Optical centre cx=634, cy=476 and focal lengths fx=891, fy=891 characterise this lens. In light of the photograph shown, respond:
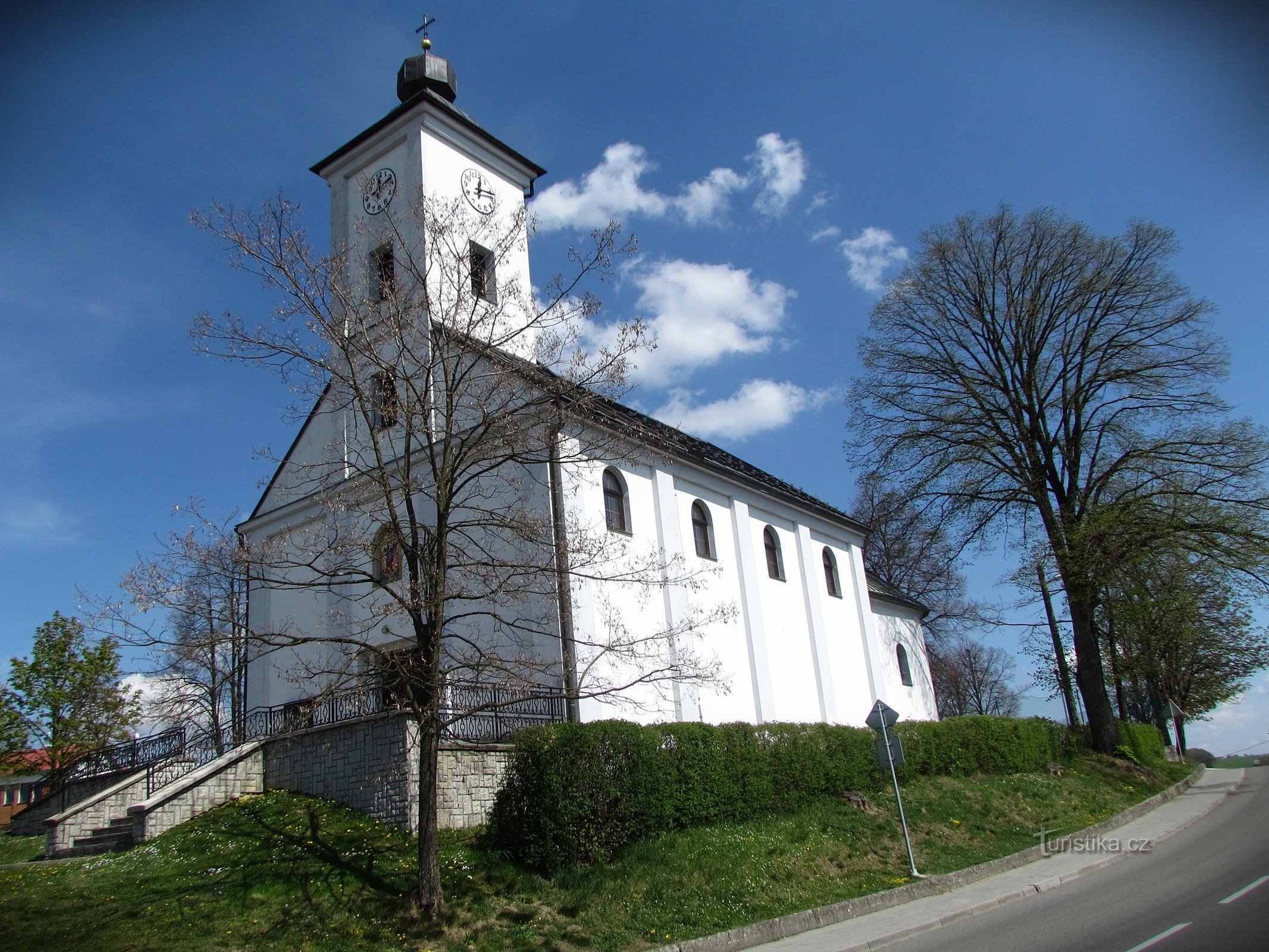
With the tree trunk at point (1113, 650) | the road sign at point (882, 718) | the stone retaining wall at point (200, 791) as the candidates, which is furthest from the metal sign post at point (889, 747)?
the tree trunk at point (1113, 650)

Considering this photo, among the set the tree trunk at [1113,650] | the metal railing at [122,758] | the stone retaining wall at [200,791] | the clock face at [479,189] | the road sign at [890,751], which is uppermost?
the clock face at [479,189]

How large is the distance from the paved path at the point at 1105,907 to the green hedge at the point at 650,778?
323 centimetres

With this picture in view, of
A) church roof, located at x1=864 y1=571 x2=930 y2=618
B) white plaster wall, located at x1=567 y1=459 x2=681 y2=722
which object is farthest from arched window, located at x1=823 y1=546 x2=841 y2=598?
white plaster wall, located at x1=567 y1=459 x2=681 y2=722

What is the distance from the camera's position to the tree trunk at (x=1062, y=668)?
30859mm

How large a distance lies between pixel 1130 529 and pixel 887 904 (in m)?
16.2

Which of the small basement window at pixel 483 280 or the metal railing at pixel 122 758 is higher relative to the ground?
the small basement window at pixel 483 280

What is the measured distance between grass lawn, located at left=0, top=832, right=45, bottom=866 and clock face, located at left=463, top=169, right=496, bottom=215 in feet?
A: 57.7

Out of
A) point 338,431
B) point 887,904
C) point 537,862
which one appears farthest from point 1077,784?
point 338,431

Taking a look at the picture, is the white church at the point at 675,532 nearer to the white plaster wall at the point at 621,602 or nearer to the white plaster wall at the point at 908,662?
the white plaster wall at the point at 621,602

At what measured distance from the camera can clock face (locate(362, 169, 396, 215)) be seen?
2412 centimetres

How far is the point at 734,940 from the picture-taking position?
10844mm

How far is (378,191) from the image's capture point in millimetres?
24469

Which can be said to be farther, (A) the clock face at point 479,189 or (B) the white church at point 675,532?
(A) the clock face at point 479,189

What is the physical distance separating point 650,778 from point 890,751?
4053mm
